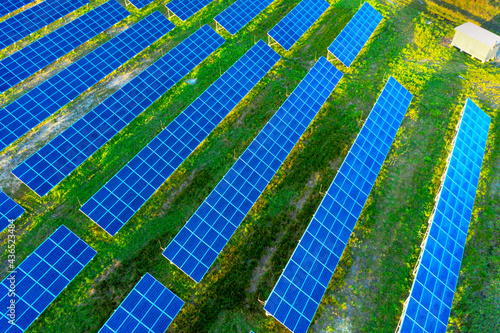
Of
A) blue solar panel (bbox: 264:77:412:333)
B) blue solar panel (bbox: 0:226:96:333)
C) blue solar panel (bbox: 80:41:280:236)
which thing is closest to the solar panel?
blue solar panel (bbox: 80:41:280:236)

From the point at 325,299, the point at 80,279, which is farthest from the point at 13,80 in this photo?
the point at 325,299

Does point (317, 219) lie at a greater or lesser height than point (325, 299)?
greater

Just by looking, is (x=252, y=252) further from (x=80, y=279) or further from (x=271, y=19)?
(x=271, y=19)

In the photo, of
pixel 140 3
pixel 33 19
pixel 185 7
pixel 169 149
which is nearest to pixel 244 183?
pixel 169 149

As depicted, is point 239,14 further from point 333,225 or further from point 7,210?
point 7,210

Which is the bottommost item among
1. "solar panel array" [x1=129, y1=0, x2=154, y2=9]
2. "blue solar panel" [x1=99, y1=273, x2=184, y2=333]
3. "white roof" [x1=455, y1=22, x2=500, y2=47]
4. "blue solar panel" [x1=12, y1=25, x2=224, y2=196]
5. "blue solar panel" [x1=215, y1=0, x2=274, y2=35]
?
"blue solar panel" [x1=99, y1=273, x2=184, y2=333]

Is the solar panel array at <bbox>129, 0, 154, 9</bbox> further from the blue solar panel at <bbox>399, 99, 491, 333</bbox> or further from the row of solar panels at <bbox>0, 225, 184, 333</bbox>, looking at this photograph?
the blue solar panel at <bbox>399, 99, 491, 333</bbox>
